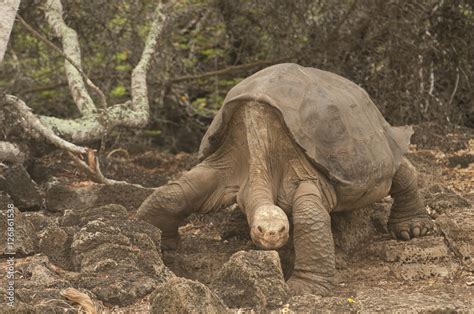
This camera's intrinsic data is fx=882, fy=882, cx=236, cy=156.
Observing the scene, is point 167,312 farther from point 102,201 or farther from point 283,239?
point 102,201

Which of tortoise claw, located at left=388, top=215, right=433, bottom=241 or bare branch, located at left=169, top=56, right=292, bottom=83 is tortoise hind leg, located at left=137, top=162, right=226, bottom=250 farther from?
bare branch, located at left=169, top=56, right=292, bottom=83

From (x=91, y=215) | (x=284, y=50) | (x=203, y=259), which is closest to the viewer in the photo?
(x=91, y=215)

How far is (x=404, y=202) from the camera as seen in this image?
5.24 meters

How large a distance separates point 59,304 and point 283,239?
45.7 inches

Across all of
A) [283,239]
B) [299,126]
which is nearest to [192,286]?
[283,239]

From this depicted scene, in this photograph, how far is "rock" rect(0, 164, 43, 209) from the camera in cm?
533

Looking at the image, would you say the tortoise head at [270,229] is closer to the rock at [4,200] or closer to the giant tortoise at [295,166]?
the giant tortoise at [295,166]

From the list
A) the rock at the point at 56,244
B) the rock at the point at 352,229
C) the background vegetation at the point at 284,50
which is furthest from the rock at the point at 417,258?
the background vegetation at the point at 284,50

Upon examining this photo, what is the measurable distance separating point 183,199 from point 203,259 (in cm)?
35

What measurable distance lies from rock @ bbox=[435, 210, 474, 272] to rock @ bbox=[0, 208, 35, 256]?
7.05 feet

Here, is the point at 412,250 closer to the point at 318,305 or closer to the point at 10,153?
the point at 318,305

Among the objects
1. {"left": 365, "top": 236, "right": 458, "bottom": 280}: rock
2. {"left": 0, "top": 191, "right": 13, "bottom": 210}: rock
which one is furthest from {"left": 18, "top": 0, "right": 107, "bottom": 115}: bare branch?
{"left": 365, "top": 236, "right": 458, "bottom": 280}: rock

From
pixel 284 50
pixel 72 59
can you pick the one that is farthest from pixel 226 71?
pixel 72 59

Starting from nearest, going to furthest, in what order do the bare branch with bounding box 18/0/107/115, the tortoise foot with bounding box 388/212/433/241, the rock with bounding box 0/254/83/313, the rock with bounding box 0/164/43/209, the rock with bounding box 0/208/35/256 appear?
1. the rock with bounding box 0/254/83/313
2. the rock with bounding box 0/208/35/256
3. the tortoise foot with bounding box 388/212/433/241
4. the rock with bounding box 0/164/43/209
5. the bare branch with bounding box 18/0/107/115
